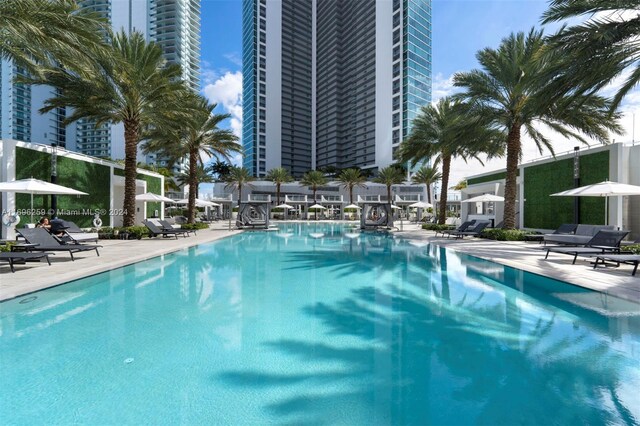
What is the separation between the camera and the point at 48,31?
27.3ft

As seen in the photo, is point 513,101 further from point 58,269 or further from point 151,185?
point 151,185

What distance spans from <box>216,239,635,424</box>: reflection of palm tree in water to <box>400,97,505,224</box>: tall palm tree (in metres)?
11.5

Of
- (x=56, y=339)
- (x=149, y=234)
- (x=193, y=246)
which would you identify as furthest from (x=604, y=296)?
(x=149, y=234)

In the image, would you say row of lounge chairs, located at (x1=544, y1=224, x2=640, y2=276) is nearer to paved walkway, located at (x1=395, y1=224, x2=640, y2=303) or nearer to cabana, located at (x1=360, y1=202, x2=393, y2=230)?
paved walkway, located at (x1=395, y1=224, x2=640, y2=303)

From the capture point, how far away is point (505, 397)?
298 cm

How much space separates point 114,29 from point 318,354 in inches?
4162

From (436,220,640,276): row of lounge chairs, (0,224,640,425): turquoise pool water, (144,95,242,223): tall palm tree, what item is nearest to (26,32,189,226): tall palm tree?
(144,95,242,223): tall palm tree

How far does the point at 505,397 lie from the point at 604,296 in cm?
473

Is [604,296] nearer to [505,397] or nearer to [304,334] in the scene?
[505,397]

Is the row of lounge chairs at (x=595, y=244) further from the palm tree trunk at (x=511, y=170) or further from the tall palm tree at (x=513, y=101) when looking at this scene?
the tall palm tree at (x=513, y=101)

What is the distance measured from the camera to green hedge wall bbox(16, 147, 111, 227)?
15.1 m

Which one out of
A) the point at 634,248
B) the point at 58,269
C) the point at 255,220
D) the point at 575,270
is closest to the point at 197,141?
the point at 255,220

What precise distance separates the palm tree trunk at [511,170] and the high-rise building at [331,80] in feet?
181

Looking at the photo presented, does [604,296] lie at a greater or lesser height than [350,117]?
lesser
